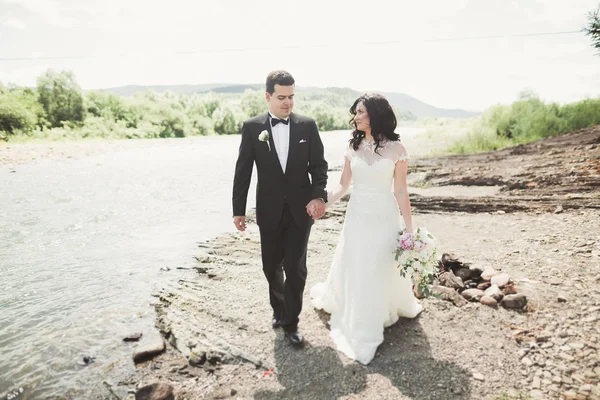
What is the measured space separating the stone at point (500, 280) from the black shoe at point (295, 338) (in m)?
2.54

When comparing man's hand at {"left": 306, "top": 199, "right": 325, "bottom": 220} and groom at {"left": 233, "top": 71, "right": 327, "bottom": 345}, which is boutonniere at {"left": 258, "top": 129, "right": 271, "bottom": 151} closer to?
groom at {"left": 233, "top": 71, "right": 327, "bottom": 345}

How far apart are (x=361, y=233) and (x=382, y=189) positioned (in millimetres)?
494

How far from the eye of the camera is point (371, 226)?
12.4 ft

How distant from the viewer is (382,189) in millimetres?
3768

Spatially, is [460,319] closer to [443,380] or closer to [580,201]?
[443,380]

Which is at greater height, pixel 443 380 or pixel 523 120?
pixel 523 120

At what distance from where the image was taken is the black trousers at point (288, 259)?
3.77 meters

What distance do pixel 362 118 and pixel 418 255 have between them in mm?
1434

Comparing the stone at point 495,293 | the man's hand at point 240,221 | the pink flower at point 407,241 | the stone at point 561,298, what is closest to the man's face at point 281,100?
the man's hand at point 240,221

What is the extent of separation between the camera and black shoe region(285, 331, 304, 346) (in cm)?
384

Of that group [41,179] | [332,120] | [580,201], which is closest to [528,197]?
[580,201]

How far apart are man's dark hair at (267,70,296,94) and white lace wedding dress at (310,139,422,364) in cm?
100

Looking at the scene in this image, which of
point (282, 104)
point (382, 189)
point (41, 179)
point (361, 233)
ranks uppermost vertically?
point (282, 104)

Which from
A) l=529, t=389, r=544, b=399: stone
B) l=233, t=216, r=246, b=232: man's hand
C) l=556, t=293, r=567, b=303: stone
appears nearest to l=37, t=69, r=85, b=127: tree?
l=233, t=216, r=246, b=232: man's hand
